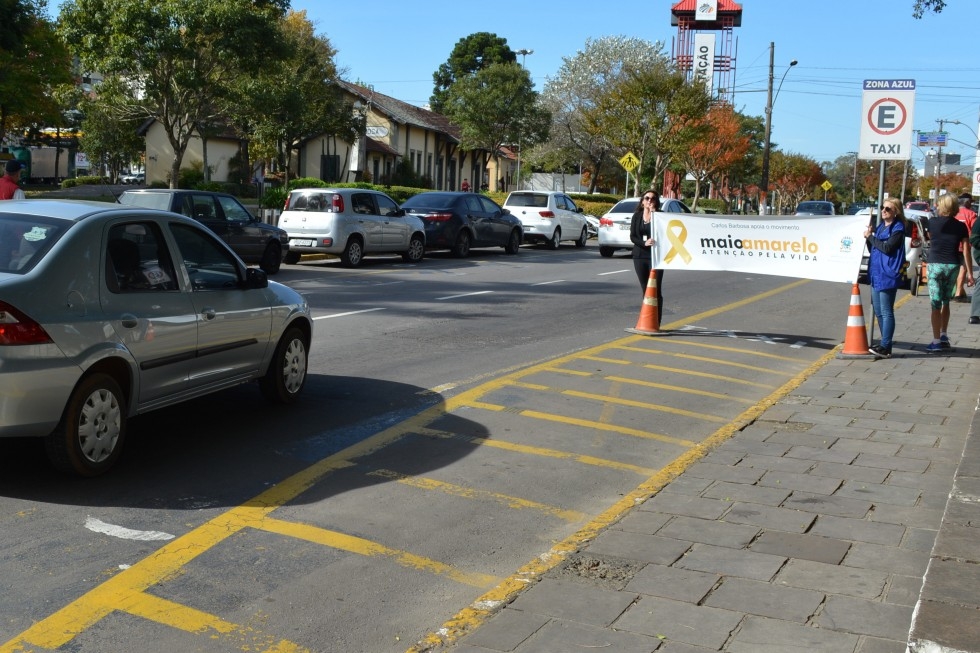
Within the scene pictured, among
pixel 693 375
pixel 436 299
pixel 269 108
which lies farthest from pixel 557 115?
pixel 693 375

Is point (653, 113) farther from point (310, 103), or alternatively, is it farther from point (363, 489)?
point (363, 489)

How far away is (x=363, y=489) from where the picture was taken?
629 centimetres

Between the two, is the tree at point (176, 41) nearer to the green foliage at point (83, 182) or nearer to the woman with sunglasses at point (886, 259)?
the woman with sunglasses at point (886, 259)

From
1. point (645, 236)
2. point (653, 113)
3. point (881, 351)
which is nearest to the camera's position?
point (881, 351)

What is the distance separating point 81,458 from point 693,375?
250 inches

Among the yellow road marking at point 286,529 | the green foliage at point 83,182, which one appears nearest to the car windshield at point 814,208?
the yellow road marking at point 286,529

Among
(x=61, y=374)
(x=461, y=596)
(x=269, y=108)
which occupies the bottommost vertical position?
(x=461, y=596)

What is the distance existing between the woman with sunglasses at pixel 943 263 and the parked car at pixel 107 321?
27.6 ft

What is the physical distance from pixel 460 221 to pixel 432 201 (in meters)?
0.99

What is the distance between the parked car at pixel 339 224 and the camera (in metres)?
22.0

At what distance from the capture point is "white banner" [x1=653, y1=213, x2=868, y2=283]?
Answer: 12.1 metres

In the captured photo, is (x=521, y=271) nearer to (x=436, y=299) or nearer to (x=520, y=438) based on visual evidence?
(x=436, y=299)

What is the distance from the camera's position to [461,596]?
15.7 feet

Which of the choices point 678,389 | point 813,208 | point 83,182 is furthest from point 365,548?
point 83,182
